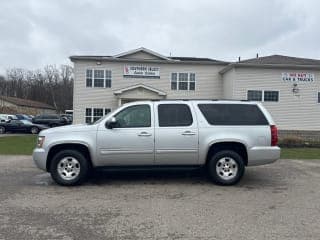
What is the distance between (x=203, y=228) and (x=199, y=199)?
176 centimetres

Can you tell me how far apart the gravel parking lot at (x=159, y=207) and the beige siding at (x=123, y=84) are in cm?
1821

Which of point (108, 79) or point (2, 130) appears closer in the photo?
point (108, 79)

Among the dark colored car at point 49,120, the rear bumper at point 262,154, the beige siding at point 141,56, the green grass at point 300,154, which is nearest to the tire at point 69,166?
the rear bumper at point 262,154

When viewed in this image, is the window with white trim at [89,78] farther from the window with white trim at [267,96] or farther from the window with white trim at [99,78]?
the window with white trim at [267,96]

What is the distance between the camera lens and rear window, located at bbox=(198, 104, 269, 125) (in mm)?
8438

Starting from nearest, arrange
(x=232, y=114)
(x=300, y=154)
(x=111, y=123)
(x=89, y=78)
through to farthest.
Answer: (x=111, y=123) → (x=232, y=114) → (x=300, y=154) → (x=89, y=78)

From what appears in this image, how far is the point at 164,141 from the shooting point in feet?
26.7

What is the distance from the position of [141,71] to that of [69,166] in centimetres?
2044

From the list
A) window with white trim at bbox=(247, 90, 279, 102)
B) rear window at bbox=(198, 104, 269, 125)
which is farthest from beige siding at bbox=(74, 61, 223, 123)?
rear window at bbox=(198, 104, 269, 125)

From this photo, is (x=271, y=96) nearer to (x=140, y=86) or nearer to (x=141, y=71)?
(x=140, y=86)

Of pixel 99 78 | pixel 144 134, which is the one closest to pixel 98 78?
pixel 99 78

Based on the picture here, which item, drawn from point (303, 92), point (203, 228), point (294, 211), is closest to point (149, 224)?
point (203, 228)

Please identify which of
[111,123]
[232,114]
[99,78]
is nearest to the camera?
[111,123]

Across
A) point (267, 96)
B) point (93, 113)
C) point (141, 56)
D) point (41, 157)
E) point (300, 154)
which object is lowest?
point (300, 154)
